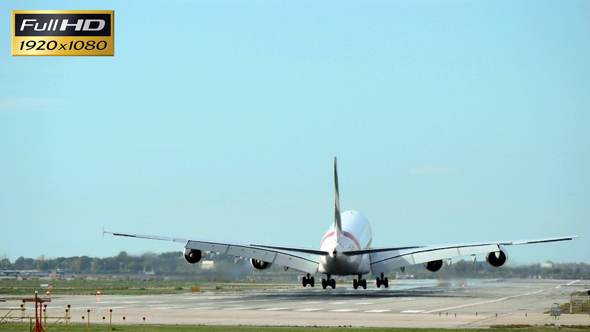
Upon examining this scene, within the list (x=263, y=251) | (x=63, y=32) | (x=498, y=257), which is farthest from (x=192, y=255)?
(x=498, y=257)

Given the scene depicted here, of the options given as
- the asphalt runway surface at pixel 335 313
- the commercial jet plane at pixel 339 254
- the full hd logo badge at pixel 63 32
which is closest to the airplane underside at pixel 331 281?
the commercial jet plane at pixel 339 254

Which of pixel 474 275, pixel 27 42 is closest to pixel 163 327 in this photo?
pixel 27 42

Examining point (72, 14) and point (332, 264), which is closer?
point (72, 14)

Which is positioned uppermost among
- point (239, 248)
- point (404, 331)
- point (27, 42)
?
point (27, 42)

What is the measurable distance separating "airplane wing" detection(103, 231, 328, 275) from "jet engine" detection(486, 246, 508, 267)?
11551 millimetres

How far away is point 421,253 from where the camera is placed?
56625mm

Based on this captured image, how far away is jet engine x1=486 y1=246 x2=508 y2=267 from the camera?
51562 millimetres

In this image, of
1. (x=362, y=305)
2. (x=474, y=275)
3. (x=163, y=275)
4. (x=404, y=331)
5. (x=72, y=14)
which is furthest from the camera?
(x=474, y=275)

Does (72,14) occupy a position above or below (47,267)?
above

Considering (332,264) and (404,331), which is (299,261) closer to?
(332,264)

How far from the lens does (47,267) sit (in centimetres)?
9612

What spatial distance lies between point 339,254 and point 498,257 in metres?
11.1

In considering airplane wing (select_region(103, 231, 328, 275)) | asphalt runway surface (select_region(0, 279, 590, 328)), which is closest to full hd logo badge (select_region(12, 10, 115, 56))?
airplane wing (select_region(103, 231, 328, 275))

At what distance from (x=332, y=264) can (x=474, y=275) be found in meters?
28.4
